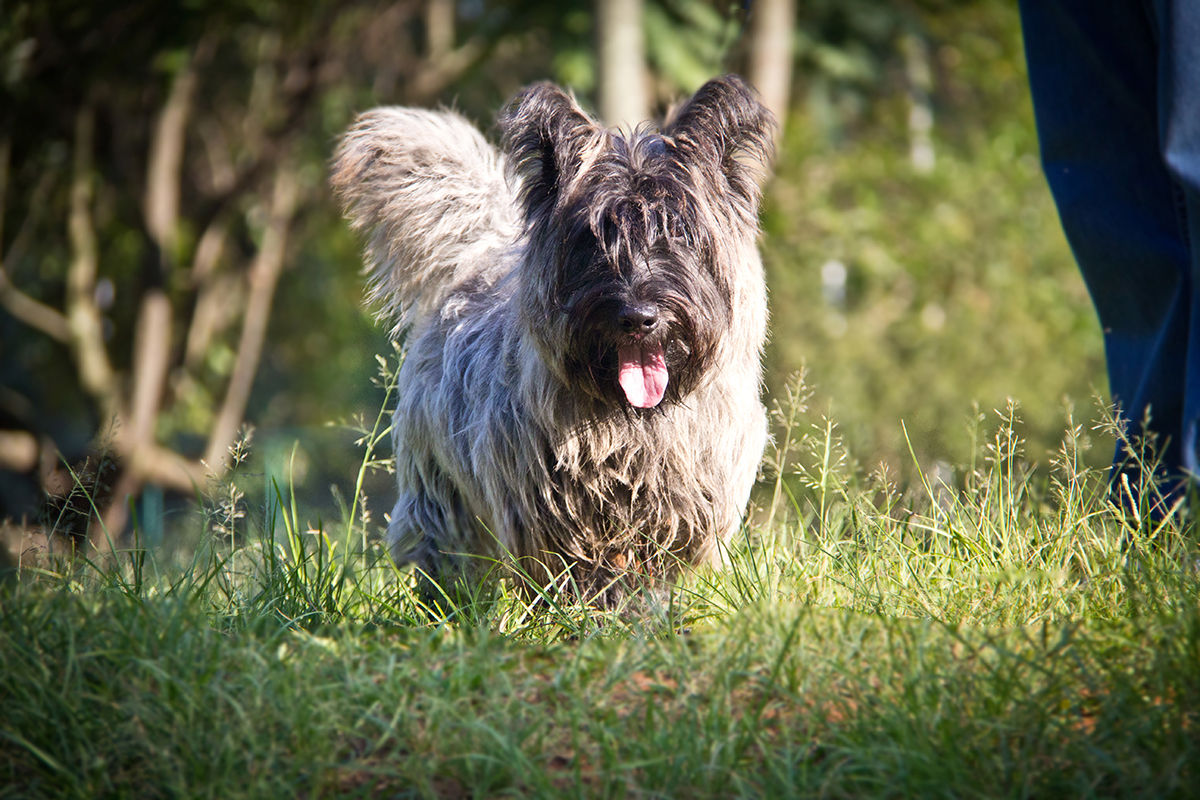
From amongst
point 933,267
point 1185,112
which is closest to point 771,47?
point 933,267

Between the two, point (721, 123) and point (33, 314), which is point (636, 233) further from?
point (33, 314)

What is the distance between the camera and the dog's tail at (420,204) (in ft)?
13.8

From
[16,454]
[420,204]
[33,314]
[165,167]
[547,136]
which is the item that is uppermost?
[547,136]

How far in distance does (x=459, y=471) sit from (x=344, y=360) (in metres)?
10.8

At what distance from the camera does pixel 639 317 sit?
303 cm

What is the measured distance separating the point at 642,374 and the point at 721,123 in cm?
88

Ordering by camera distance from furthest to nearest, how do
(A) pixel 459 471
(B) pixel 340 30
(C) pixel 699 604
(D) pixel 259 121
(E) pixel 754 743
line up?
(D) pixel 259 121
(B) pixel 340 30
(A) pixel 459 471
(C) pixel 699 604
(E) pixel 754 743

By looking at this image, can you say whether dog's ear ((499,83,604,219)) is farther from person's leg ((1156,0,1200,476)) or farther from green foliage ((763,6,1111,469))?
green foliage ((763,6,1111,469))

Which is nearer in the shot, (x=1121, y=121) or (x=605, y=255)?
(x=605, y=255)

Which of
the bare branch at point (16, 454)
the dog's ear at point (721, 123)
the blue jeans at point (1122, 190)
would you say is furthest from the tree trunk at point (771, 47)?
the bare branch at point (16, 454)

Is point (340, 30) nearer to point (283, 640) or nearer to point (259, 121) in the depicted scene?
point (259, 121)

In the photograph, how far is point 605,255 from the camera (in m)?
3.13

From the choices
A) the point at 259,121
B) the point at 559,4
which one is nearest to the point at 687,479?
the point at 559,4

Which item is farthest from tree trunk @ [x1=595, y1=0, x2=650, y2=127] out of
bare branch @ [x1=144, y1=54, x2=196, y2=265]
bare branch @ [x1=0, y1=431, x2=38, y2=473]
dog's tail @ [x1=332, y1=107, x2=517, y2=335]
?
bare branch @ [x1=0, y1=431, x2=38, y2=473]
